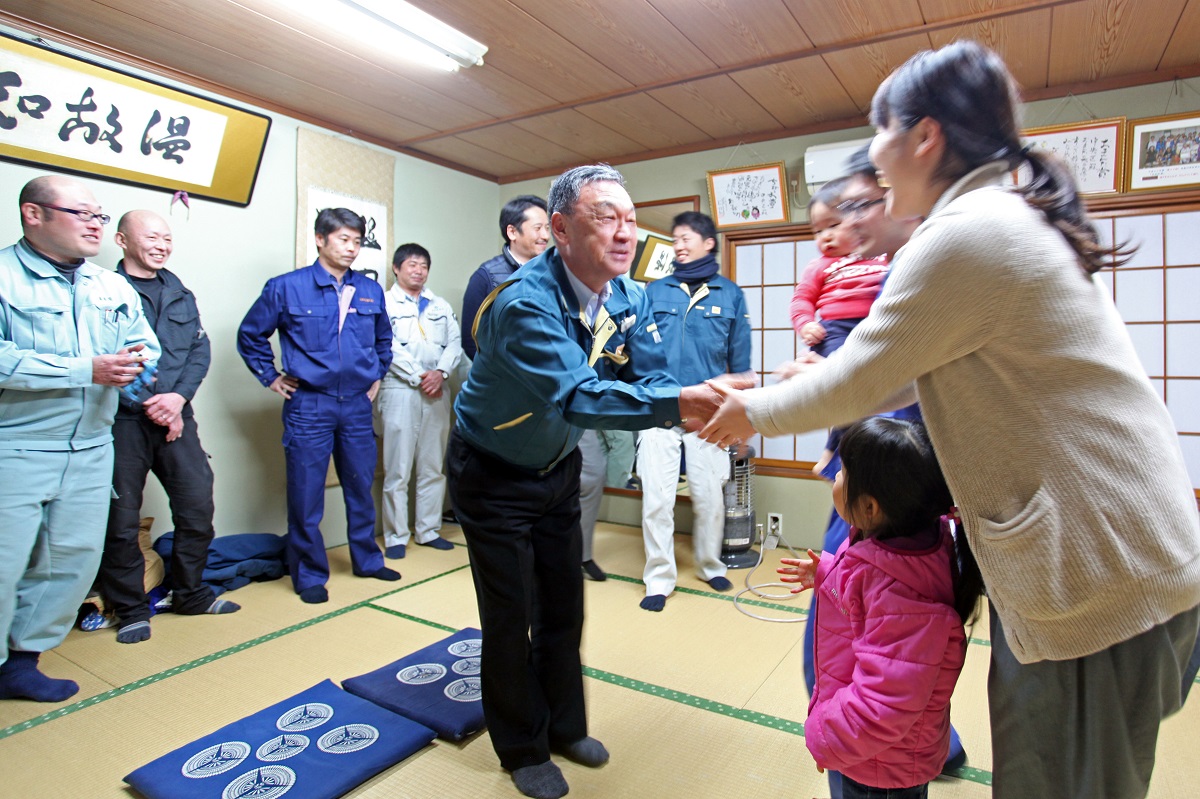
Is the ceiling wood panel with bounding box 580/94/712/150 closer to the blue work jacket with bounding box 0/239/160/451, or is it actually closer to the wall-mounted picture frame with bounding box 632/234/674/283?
the wall-mounted picture frame with bounding box 632/234/674/283

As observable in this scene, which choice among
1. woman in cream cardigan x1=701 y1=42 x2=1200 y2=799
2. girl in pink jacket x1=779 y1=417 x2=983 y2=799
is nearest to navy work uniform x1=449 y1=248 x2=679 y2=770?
girl in pink jacket x1=779 y1=417 x2=983 y2=799

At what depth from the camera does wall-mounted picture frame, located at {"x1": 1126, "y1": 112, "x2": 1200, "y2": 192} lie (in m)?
3.27

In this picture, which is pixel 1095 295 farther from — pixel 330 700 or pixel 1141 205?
pixel 1141 205

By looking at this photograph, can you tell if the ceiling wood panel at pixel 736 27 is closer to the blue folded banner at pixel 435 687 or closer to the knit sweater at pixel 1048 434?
the knit sweater at pixel 1048 434

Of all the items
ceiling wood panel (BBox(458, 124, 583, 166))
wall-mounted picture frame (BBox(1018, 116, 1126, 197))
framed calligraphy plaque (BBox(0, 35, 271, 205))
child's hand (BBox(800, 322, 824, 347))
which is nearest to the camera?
child's hand (BBox(800, 322, 824, 347))

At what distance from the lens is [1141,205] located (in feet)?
11.5

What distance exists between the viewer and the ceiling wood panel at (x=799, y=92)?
328 cm

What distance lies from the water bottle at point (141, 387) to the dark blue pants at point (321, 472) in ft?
Answer: 2.12

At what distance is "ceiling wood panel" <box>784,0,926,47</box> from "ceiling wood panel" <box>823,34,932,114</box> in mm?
134

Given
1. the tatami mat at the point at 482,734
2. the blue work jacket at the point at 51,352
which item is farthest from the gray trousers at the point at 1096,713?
the blue work jacket at the point at 51,352

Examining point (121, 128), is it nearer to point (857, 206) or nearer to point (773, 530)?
point (857, 206)

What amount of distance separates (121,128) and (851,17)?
3111 mm

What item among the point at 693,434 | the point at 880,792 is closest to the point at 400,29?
the point at 693,434

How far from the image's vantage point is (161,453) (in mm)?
3035
